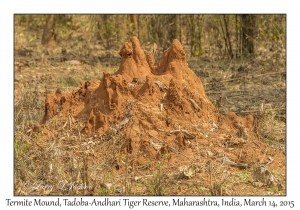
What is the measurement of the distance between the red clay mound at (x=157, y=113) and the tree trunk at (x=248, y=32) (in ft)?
20.4

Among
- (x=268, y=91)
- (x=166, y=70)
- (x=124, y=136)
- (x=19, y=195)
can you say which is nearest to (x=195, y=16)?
(x=268, y=91)

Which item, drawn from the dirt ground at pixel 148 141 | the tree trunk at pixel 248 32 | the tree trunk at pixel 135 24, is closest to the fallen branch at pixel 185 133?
the dirt ground at pixel 148 141

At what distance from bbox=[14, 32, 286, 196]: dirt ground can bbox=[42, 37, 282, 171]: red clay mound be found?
1cm

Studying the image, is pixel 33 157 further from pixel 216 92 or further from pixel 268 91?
pixel 268 91

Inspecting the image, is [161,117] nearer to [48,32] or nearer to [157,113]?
[157,113]

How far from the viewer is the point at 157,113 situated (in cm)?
633

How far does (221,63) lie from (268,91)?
2.56 m

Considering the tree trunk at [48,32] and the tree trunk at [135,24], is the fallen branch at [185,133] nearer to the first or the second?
the tree trunk at [135,24]

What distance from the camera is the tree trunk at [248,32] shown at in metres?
12.8

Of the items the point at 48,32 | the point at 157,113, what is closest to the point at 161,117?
the point at 157,113

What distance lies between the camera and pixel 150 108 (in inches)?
251

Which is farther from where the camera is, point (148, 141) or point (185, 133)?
point (185, 133)

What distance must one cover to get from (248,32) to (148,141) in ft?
24.3

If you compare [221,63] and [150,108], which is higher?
[221,63]
